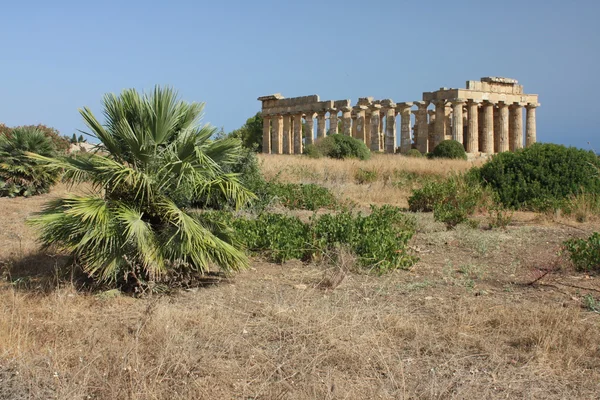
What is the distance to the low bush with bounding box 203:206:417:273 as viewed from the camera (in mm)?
7656

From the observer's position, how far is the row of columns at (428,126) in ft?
128

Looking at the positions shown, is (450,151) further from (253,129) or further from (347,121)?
(253,129)

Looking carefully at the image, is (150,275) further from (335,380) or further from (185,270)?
(335,380)

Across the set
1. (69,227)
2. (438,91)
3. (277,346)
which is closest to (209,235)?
(69,227)

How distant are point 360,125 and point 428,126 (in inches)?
213

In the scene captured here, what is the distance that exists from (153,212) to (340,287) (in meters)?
2.13

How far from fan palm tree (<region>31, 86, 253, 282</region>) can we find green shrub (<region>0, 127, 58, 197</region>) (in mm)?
8918

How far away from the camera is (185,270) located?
654cm

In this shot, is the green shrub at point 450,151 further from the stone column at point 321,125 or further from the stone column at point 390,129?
the stone column at point 321,125

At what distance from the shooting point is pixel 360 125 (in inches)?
1821

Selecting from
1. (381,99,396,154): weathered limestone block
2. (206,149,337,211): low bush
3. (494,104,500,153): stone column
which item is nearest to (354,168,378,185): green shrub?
(206,149,337,211): low bush

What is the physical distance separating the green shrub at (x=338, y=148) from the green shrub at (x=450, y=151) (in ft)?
15.4

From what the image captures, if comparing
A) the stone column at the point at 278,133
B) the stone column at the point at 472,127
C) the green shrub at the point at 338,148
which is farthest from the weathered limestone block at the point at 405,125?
the stone column at the point at 278,133

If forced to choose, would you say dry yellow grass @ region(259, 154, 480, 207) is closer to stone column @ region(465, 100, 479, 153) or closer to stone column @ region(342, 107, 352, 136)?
stone column @ region(465, 100, 479, 153)
